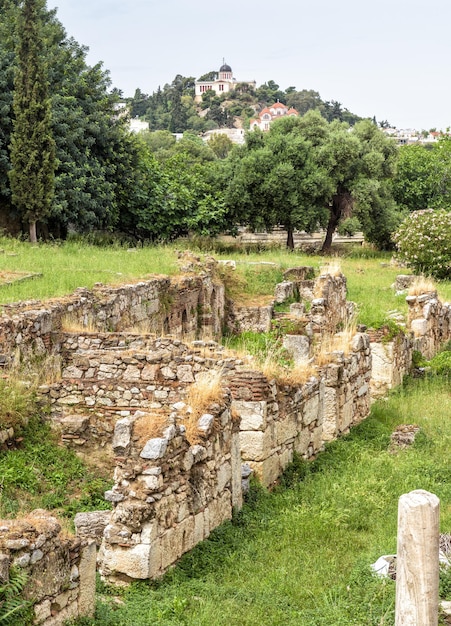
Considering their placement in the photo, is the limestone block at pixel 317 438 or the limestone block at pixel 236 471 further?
the limestone block at pixel 317 438

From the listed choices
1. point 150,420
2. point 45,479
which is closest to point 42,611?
point 150,420

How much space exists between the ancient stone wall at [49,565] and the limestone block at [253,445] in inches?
160

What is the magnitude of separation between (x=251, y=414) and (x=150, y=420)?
106 inches

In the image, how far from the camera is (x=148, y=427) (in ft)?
26.7

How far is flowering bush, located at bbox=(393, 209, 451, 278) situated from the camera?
3316 centimetres

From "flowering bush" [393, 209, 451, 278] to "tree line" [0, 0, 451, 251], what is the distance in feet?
24.6

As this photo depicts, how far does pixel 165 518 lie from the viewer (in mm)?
7883

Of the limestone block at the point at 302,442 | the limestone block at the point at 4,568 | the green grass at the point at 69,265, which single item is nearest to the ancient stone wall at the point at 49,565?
the limestone block at the point at 4,568

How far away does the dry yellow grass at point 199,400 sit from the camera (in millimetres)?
8688

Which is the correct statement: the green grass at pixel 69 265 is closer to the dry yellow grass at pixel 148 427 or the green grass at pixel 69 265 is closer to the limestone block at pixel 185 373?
the limestone block at pixel 185 373

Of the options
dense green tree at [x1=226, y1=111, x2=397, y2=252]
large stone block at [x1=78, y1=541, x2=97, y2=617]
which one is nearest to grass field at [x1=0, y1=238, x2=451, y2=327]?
dense green tree at [x1=226, y1=111, x2=397, y2=252]

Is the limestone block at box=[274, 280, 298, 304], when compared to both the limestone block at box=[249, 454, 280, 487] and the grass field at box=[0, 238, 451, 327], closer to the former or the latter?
the grass field at box=[0, 238, 451, 327]

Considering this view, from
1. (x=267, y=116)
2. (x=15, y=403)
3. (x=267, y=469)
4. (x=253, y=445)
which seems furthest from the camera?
(x=267, y=116)

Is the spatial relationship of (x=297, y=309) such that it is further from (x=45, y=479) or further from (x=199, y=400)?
(x=199, y=400)
